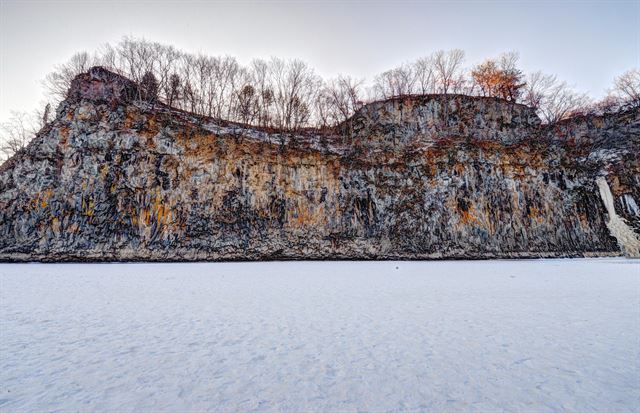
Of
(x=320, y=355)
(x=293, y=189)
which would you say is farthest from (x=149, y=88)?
(x=320, y=355)

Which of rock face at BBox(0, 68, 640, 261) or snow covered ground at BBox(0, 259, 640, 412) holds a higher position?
rock face at BBox(0, 68, 640, 261)

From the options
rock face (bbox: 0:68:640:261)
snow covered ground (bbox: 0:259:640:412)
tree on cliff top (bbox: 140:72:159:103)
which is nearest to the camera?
snow covered ground (bbox: 0:259:640:412)

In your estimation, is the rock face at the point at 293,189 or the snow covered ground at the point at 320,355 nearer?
the snow covered ground at the point at 320,355

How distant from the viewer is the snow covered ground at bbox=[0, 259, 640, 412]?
2.09 m

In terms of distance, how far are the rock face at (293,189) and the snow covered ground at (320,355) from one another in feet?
50.3

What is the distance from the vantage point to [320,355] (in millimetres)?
→ 2979

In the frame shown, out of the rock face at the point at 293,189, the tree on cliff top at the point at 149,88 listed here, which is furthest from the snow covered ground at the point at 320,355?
the tree on cliff top at the point at 149,88

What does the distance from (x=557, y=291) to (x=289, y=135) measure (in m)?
22.1

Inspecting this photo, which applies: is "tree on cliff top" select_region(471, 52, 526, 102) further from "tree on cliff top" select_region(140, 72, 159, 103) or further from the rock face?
"tree on cliff top" select_region(140, 72, 159, 103)

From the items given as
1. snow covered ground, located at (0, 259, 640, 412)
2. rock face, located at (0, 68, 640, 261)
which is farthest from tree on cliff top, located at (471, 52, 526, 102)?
snow covered ground, located at (0, 259, 640, 412)

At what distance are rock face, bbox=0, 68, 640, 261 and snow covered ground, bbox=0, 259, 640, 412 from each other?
15341 millimetres

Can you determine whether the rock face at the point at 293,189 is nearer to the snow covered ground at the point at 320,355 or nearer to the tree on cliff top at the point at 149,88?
the tree on cliff top at the point at 149,88

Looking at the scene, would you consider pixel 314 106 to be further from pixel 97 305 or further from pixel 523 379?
pixel 523 379

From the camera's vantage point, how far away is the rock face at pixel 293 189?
1892 centimetres
